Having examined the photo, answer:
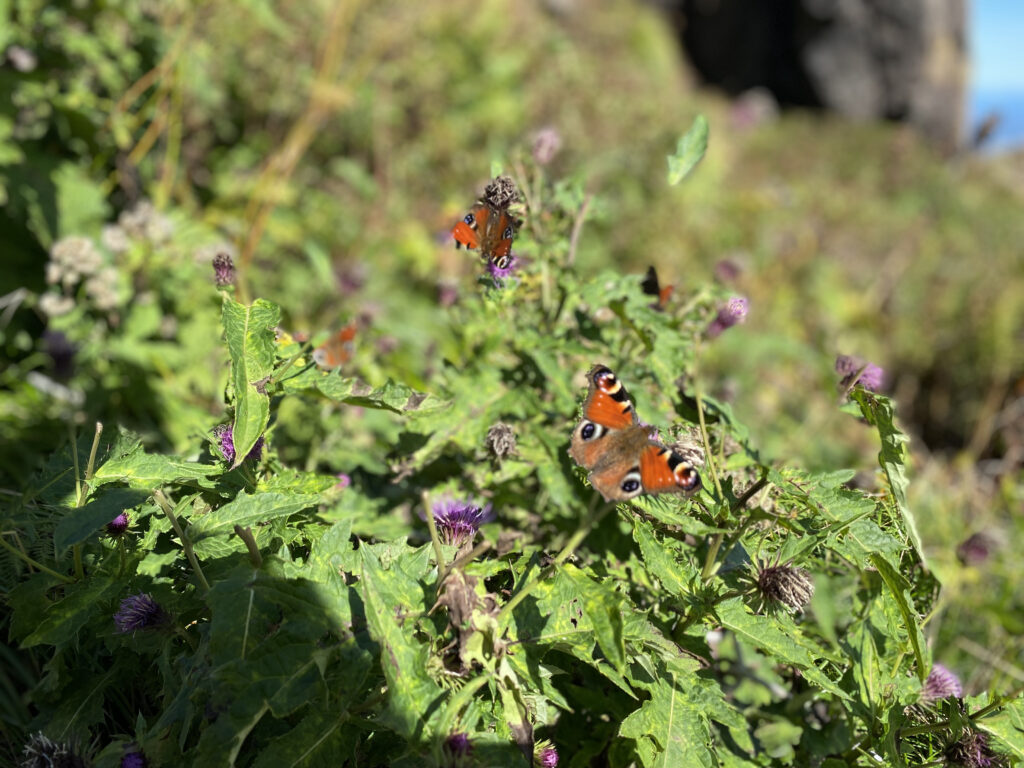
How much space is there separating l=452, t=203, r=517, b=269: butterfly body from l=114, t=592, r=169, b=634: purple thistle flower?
0.88 m

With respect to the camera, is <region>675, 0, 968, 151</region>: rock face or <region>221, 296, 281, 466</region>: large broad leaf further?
<region>675, 0, 968, 151</region>: rock face

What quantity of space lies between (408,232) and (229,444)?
3.82 m

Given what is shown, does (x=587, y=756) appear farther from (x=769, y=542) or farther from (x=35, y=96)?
(x=35, y=96)

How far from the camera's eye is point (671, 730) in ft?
3.71

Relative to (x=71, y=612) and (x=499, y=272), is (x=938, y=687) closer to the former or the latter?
(x=499, y=272)

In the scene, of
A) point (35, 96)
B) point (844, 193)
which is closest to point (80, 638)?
point (35, 96)

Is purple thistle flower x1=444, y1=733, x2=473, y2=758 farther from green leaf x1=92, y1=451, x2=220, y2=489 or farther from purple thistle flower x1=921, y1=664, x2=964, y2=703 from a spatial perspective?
purple thistle flower x1=921, y1=664, x2=964, y2=703

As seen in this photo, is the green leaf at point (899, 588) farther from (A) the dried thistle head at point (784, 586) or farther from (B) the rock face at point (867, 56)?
(B) the rock face at point (867, 56)

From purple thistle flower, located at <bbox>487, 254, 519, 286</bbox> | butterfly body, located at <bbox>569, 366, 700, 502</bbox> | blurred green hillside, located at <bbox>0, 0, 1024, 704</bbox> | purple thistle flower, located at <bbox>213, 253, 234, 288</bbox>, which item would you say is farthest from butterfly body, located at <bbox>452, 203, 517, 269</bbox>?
purple thistle flower, located at <bbox>213, 253, 234, 288</bbox>

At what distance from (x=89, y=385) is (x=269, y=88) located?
9.19ft

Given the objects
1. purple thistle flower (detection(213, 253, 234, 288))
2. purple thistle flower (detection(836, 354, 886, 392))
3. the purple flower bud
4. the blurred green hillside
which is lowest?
the blurred green hillside

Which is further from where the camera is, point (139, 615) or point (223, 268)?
point (223, 268)

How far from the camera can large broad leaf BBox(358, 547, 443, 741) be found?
37.6 inches

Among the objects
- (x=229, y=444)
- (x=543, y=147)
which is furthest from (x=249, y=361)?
(x=543, y=147)
